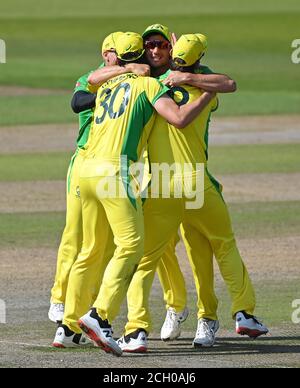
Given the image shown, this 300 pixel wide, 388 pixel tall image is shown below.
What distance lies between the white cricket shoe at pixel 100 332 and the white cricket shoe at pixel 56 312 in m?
1.50

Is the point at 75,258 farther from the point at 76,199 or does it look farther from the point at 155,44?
the point at 155,44

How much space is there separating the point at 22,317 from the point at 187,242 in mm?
1736

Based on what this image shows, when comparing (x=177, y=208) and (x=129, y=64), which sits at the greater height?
(x=129, y=64)

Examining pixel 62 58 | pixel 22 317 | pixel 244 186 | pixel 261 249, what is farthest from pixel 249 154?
pixel 62 58

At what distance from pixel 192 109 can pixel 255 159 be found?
38.2 feet

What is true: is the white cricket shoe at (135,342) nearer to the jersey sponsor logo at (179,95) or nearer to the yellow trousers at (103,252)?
the yellow trousers at (103,252)

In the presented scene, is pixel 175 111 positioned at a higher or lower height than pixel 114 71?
lower

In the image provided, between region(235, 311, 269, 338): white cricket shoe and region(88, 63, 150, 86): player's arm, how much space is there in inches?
79.7

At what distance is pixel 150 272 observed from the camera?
972 cm

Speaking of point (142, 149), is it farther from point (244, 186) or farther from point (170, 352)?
point (244, 186)

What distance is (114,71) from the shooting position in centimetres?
980
